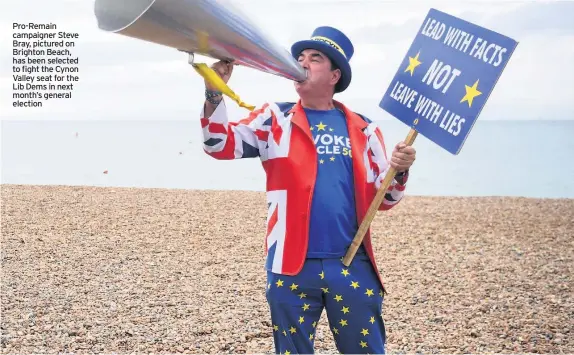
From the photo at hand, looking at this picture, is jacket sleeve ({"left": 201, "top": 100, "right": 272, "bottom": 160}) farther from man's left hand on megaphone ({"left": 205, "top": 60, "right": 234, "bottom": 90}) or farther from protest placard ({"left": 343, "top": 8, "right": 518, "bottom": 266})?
protest placard ({"left": 343, "top": 8, "right": 518, "bottom": 266})

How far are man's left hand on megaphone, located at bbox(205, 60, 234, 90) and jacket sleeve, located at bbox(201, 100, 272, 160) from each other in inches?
4.0

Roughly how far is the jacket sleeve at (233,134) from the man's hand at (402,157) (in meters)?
0.46

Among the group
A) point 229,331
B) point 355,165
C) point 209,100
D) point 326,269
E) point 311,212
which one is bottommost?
point 229,331

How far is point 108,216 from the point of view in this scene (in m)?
8.60

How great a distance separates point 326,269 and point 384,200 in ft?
1.29

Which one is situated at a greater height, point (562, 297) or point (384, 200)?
point (384, 200)

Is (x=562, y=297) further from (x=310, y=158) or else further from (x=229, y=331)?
(x=310, y=158)

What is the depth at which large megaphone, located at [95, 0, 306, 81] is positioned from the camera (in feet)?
5.90

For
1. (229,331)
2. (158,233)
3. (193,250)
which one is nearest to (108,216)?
(158,233)

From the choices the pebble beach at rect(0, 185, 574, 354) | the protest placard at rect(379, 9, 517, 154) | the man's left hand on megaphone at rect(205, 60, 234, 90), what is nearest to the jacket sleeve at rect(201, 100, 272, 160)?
the man's left hand on megaphone at rect(205, 60, 234, 90)

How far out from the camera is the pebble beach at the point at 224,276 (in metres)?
4.52

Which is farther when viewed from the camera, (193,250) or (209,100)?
(193,250)

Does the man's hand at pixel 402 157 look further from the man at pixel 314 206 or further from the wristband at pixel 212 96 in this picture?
the wristband at pixel 212 96

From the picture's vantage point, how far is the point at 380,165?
259 centimetres
